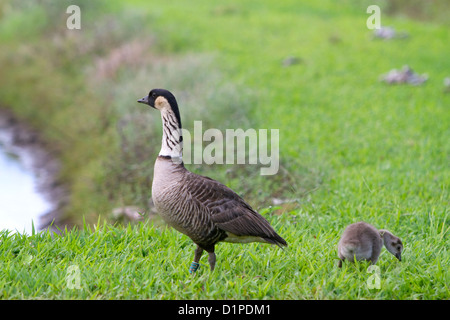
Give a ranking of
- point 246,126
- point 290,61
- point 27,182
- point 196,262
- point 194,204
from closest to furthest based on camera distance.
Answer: point 194,204, point 196,262, point 246,126, point 27,182, point 290,61

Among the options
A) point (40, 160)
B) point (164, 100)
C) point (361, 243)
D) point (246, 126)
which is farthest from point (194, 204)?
point (40, 160)

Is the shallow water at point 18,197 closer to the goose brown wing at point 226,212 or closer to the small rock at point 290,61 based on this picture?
the goose brown wing at point 226,212

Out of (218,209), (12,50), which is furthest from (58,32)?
(218,209)

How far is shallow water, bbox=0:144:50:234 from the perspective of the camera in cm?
856

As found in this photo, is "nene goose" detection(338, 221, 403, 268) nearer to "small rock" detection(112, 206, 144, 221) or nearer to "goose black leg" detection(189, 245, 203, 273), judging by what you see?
"goose black leg" detection(189, 245, 203, 273)

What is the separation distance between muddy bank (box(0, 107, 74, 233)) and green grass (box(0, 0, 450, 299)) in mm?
229

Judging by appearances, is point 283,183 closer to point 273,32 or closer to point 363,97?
point 363,97

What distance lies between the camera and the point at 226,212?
14.6 feet

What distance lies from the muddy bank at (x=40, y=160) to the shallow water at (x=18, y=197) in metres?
0.10

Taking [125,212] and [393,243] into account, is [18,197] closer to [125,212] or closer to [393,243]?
[125,212]

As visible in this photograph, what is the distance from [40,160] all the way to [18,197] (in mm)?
1720

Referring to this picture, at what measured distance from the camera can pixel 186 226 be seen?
14.3ft

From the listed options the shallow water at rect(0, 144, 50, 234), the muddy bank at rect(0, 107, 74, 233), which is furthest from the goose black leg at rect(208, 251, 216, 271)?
the muddy bank at rect(0, 107, 74, 233)

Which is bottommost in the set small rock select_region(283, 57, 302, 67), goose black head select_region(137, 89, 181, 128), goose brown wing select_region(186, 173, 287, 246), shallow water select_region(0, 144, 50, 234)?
shallow water select_region(0, 144, 50, 234)
